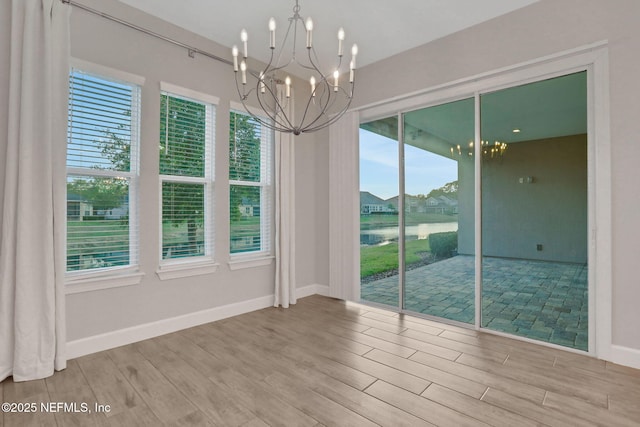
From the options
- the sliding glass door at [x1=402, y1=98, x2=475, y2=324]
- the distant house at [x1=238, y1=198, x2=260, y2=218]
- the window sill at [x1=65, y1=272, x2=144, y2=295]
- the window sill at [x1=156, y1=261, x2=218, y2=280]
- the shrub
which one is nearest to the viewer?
the window sill at [x1=65, y1=272, x2=144, y2=295]

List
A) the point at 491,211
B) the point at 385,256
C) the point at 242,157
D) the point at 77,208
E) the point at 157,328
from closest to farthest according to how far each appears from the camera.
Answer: the point at 77,208
the point at 157,328
the point at 491,211
the point at 242,157
the point at 385,256

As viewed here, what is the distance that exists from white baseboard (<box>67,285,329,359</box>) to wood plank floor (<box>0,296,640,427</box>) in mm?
87

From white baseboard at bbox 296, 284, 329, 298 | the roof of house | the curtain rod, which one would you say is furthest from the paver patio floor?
the curtain rod

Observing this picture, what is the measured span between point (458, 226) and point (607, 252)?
122 cm

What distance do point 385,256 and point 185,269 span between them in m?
2.38

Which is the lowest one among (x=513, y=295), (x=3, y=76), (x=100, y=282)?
(x=513, y=295)

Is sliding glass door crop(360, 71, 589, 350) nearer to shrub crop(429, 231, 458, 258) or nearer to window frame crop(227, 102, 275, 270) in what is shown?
shrub crop(429, 231, 458, 258)

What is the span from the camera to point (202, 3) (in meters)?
2.92

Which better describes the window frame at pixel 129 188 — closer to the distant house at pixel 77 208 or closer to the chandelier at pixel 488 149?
the distant house at pixel 77 208

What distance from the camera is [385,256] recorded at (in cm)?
413

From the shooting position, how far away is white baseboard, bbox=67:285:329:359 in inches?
106

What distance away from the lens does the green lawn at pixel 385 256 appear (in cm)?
383

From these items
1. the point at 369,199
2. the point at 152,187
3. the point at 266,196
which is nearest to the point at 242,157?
the point at 266,196

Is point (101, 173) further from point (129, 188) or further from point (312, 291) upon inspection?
point (312, 291)
